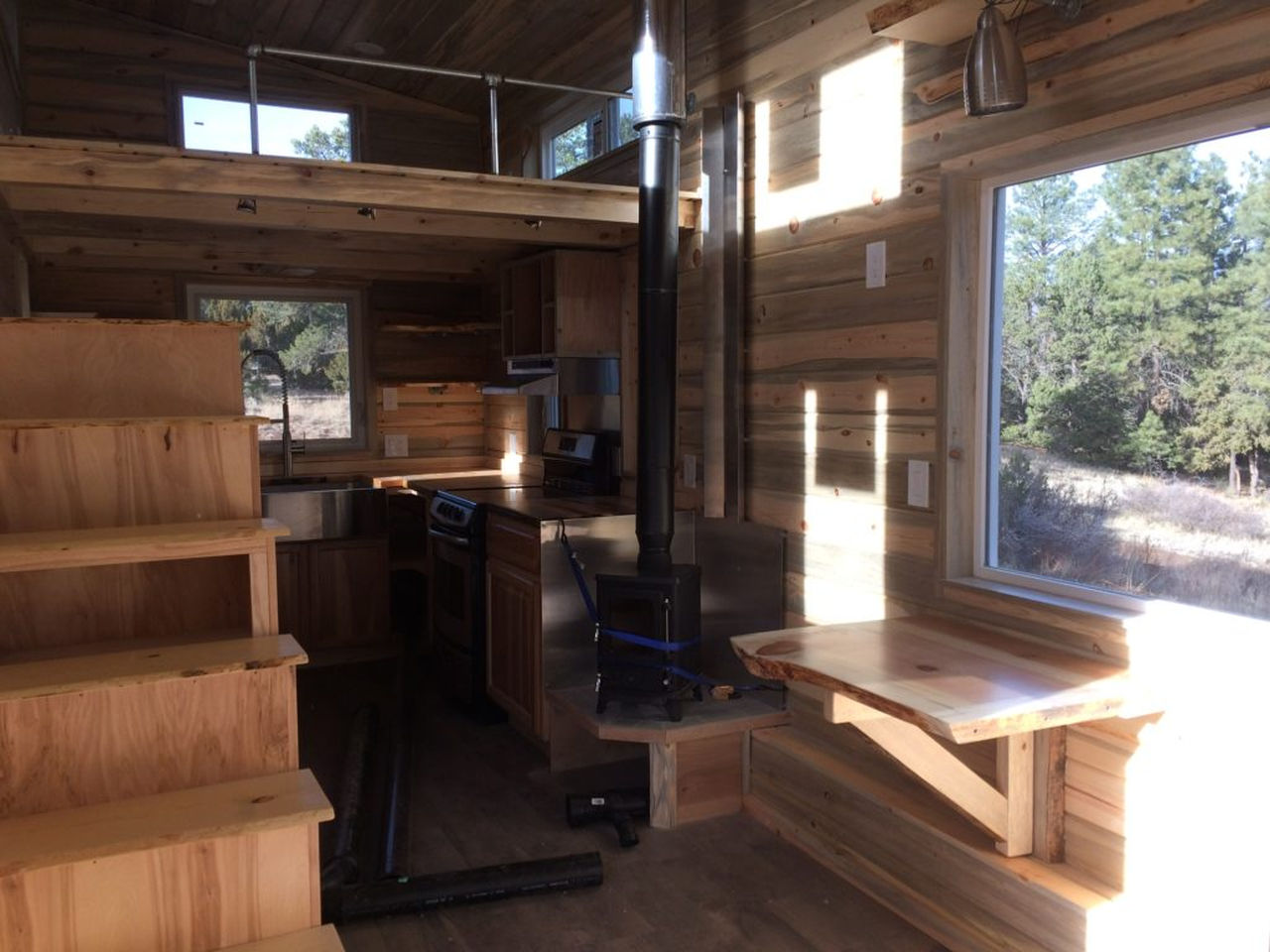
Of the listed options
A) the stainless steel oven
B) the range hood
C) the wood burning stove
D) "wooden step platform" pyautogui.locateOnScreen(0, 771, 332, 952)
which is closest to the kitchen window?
the wood burning stove

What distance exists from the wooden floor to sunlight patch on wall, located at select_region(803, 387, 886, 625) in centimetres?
79

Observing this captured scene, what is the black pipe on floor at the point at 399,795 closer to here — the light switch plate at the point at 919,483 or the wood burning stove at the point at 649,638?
the wood burning stove at the point at 649,638

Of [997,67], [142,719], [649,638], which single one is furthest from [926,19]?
[142,719]

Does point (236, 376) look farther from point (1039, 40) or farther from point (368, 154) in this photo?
point (368, 154)

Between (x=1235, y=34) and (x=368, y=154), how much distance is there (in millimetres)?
4673

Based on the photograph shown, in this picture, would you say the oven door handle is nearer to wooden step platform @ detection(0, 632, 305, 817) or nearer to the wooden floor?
the wooden floor

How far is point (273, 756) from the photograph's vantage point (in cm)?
238

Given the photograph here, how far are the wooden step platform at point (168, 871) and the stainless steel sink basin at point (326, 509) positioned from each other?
3.07 meters

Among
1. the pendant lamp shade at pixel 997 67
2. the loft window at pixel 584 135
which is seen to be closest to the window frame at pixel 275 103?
the loft window at pixel 584 135

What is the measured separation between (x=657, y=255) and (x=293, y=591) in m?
2.92

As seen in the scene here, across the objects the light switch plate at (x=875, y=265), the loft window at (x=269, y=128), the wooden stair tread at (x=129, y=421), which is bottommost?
the wooden stair tread at (x=129, y=421)

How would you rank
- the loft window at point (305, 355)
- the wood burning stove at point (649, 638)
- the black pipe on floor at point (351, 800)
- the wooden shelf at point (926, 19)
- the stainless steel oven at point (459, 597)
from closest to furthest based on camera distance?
the wooden shelf at point (926, 19) → the black pipe on floor at point (351, 800) → the wood burning stove at point (649, 638) → the stainless steel oven at point (459, 597) → the loft window at point (305, 355)

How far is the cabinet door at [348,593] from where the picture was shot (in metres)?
5.36

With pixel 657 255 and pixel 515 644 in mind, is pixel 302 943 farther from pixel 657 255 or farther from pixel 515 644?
pixel 657 255
